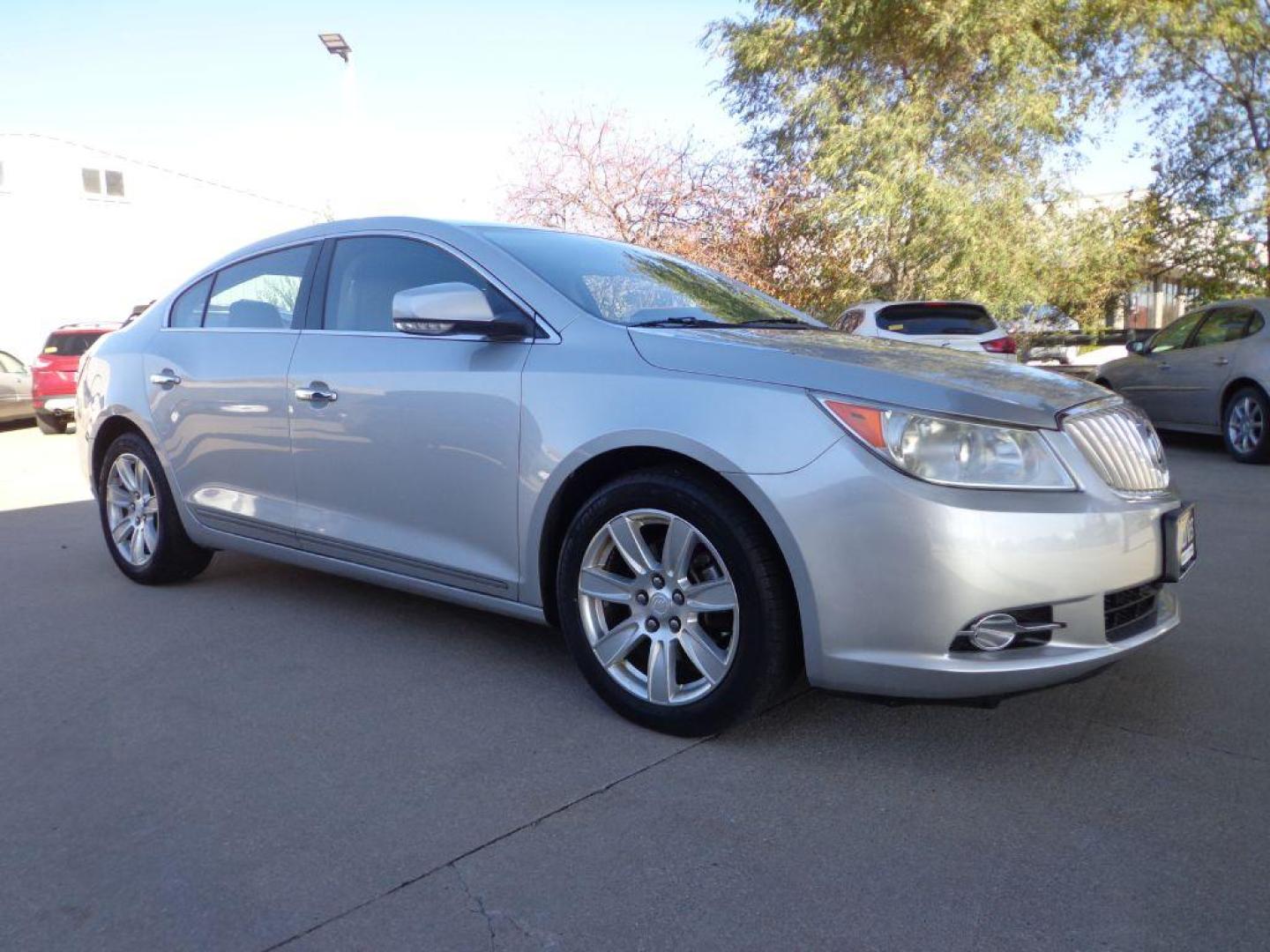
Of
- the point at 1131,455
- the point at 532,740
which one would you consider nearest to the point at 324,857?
the point at 532,740

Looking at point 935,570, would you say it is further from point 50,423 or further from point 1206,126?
point 1206,126

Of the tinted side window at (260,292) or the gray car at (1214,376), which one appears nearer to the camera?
the tinted side window at (260,292)

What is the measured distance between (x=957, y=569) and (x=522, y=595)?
1484 mm

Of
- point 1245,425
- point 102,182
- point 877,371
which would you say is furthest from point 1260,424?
point 102,182

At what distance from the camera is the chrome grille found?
310cm

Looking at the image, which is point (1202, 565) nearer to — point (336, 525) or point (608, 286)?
point (608, 286)

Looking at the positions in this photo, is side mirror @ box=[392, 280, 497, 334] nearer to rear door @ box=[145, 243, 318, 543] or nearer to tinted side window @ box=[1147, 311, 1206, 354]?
rear door @ box=[145, 243, 318, 543]

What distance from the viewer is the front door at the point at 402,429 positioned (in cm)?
370

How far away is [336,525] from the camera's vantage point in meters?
4.23

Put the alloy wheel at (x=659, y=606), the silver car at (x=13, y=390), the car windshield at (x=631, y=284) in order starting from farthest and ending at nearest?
the silver car at (x=13, y=390), the car windshield at (x=631, y=284), the alloy wheel at (x=659, y=606)

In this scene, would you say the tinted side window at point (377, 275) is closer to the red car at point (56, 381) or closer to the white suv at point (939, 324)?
the white suv at point (939, 324)

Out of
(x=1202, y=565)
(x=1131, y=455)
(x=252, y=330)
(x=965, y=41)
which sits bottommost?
(x=1202, y=565)

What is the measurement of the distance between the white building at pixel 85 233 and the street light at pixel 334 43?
737cm

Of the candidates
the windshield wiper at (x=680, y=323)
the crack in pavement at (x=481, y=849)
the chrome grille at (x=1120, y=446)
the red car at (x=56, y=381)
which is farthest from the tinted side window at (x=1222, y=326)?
the red car at (x=56, y=381)
